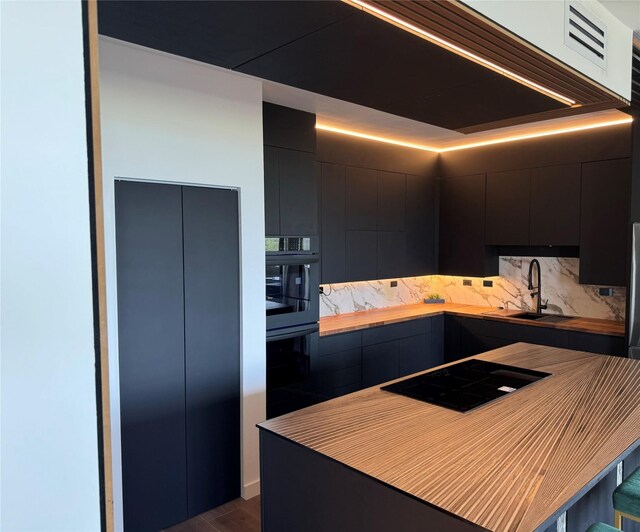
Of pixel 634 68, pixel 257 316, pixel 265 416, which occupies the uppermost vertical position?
pixel 634 68

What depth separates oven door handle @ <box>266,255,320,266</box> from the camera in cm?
355

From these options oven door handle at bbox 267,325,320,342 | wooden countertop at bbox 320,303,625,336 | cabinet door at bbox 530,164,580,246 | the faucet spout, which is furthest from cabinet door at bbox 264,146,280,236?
the faucet spout

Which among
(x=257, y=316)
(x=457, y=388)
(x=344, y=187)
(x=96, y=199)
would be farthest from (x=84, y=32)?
(x=344, y=187)

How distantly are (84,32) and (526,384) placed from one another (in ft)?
7.76

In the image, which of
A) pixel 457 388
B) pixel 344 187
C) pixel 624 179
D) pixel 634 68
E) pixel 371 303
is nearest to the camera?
pixel 457 388

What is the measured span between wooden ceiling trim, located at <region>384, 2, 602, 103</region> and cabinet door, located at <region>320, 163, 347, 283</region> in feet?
8.05

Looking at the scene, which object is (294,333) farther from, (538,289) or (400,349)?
(538,289)

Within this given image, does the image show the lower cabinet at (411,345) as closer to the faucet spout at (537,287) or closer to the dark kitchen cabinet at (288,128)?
the faucet spout at (537,287)

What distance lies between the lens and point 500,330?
4789 mm

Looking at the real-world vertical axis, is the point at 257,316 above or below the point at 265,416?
above

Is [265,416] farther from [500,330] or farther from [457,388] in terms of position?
[500,330]

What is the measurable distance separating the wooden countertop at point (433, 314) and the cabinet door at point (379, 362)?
23 cm

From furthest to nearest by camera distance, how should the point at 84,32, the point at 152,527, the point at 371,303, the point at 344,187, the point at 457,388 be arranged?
the point at 371,303
the point at 344,187
the point at 152,527
the point at 457,388
the point at 84,32

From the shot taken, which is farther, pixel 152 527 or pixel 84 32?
pixel 152 527
